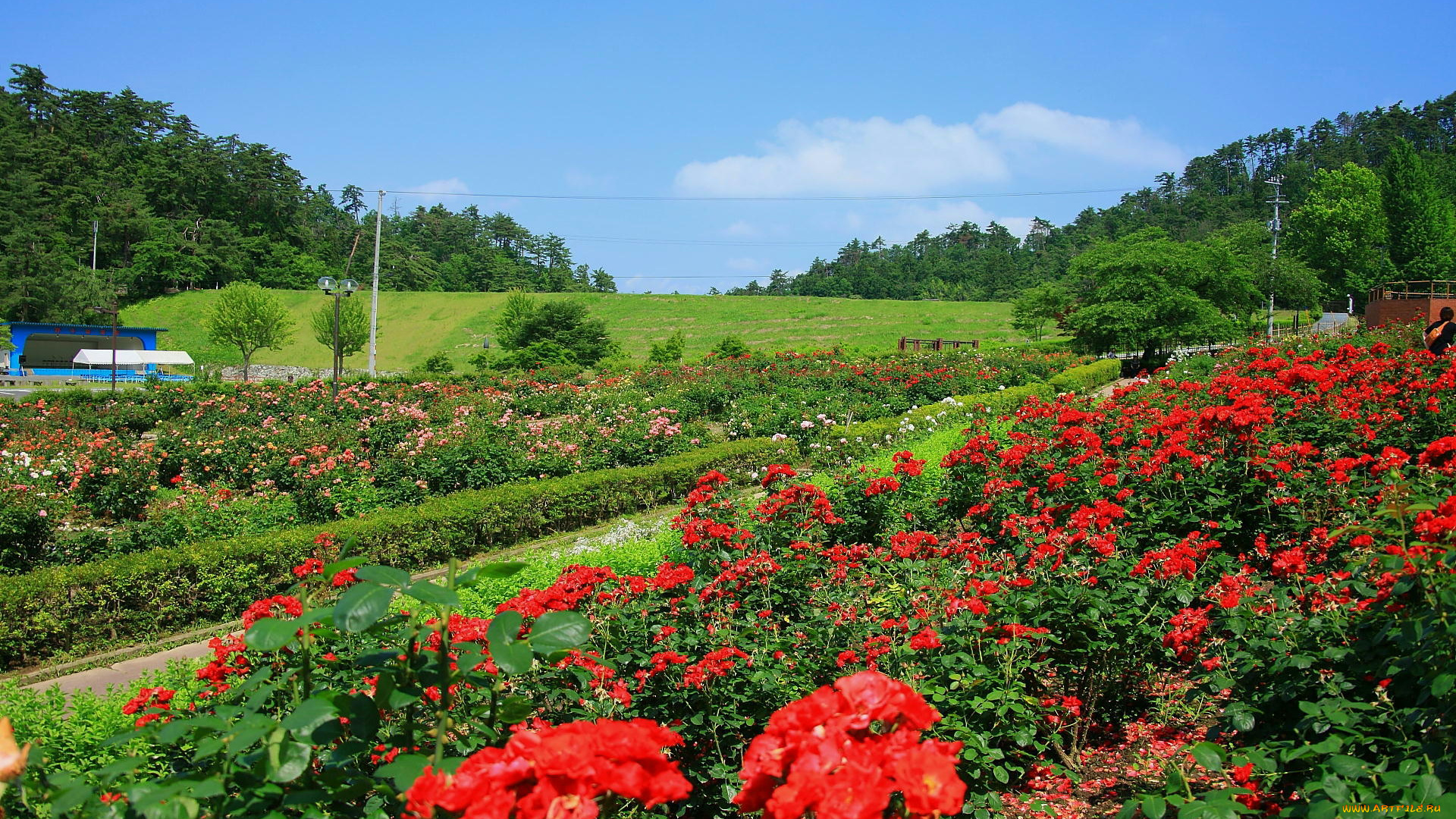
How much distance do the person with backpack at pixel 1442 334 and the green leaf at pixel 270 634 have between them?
8.44 m

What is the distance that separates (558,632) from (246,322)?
1672 inches

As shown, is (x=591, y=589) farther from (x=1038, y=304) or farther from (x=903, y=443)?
(x=1038, y=304)

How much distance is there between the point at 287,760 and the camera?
1486 millimetres

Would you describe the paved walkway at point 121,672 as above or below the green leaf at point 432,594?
below

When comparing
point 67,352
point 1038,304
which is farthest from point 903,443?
point 67,352

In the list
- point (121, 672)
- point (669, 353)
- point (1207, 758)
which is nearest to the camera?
point (1207, 758)

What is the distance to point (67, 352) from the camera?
37.3 meters

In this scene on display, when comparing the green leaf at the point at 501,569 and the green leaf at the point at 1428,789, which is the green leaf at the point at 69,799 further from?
the green leaf at the point at 1428,789

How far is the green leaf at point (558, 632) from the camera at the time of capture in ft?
5.04

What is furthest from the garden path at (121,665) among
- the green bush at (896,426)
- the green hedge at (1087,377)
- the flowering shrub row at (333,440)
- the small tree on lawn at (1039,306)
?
the small tree on lawn at (1039,306)

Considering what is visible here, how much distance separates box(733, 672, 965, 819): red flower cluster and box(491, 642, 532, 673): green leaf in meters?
0.39

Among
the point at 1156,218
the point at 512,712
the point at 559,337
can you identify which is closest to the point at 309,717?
the point at 512,712

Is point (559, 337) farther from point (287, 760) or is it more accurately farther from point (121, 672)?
point (287, 760)

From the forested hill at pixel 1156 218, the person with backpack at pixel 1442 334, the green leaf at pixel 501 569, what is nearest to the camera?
the green leaf at pixel 501 569
